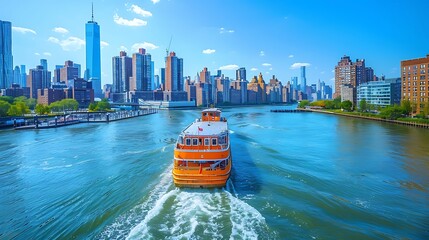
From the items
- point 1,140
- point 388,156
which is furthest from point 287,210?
point 1,140

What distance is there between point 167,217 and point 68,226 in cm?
489

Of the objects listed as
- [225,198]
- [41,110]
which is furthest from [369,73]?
[225,198]

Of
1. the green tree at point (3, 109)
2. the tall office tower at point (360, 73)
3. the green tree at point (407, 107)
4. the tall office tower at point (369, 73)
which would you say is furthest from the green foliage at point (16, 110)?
the tall office tower at point (369, 73)

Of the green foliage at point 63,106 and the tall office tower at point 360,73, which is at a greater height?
the tall office tower at point 360,73

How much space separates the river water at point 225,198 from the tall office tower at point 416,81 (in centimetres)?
5211

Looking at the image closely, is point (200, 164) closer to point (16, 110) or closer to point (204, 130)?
point (204, 130)

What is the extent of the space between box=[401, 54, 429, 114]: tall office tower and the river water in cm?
5211

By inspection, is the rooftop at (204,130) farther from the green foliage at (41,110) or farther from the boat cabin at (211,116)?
the green foliage at (41,110)

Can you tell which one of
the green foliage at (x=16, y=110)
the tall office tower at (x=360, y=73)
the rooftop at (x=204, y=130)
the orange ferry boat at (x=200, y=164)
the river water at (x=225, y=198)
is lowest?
the river water at (x=225, y=198)

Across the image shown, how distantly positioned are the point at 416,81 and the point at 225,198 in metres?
82.8

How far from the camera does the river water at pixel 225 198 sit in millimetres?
14289

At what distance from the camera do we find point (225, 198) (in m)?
17.9

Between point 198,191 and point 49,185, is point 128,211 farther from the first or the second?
point 49,185

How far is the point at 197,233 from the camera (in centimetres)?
1353
